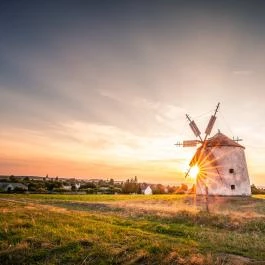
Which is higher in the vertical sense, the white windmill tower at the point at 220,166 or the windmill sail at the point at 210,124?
the windmill sail at the point at 210,124

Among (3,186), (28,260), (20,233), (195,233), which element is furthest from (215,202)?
(3,186)

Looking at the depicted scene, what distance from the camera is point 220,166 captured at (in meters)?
41.8

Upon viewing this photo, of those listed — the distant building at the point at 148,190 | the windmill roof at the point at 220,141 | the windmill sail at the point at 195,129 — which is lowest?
the distant building at the point at 148,190

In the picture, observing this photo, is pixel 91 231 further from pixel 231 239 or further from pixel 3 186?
pixel 3 186

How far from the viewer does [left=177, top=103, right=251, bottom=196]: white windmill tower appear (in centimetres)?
4147

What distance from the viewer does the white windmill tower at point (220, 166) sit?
4147cm

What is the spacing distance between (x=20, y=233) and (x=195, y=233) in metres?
7.87

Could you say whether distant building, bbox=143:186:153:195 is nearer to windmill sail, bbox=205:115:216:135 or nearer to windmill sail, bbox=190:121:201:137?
windmill sail, bbox=190:121:201:137

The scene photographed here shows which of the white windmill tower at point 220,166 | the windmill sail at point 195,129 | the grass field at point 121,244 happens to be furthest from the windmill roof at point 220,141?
the grass field at point 121,244

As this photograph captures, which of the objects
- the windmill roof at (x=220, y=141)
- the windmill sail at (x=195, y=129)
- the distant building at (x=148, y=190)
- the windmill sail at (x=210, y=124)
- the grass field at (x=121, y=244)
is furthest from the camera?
the distant building at (x=148, y=190)

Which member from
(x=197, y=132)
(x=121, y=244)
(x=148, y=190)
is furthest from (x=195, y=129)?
(x=148, y=190)

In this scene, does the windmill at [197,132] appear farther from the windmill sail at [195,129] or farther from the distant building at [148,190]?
the distant building at [148,190]

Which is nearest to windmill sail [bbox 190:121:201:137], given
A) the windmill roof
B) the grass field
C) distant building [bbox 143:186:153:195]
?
the windmill roof

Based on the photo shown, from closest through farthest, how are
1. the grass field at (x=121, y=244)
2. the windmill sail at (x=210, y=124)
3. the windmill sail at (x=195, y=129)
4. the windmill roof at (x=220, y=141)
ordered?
the grass field at (x=121, y=244) < the windmill sail at (x=210, y=124) < the windmill sail at (x=195, y=129) < the windmill roof at (x=220, y=141)
